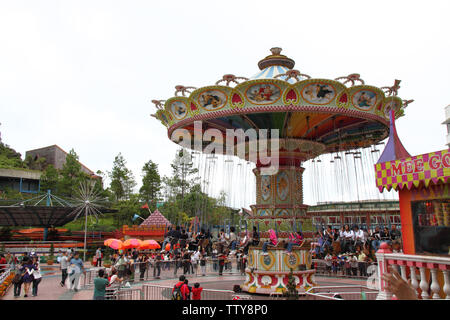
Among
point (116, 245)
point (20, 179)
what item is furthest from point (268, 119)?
point (20, 179)

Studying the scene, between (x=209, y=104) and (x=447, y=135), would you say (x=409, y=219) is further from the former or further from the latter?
(x=447, y=135)

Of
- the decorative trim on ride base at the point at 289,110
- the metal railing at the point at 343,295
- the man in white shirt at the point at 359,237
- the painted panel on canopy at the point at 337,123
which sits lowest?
the metal railing at the point at 343,295

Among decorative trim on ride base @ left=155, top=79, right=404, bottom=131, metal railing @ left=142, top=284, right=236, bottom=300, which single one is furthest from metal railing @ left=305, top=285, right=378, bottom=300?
decorative trim on ride base @ left=155, top=79, right=404, bottom=131

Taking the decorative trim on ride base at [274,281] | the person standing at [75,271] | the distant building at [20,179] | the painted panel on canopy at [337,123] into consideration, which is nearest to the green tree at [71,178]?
the distant building at [20,179]

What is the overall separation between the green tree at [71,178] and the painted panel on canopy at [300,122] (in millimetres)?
35334

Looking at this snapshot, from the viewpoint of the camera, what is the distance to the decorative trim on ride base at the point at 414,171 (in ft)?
19.6

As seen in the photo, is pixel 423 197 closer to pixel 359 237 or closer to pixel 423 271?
pixel 423 271

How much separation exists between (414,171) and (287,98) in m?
5.29

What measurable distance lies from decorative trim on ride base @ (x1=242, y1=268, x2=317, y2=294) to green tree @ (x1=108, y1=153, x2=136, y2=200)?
137ft

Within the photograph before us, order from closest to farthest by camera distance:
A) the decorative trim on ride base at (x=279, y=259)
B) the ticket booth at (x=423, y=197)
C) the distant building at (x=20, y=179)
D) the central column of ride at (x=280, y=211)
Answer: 1. the ticket booth at (x=423, y=197)
2. the decorative trim on ride base at (x=279, y=259)
3. the central column of ride at (x=280, y=211)
4. the distant building at (x=20, y=179)

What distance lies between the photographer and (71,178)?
4588cm

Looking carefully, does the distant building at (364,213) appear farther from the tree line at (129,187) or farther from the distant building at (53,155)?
the distant building at (53,155)

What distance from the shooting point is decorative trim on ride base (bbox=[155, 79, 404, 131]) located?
10961mm

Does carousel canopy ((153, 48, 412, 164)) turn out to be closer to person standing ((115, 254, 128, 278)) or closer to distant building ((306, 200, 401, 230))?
Result: distant building ((306, 200, 401, 230))
